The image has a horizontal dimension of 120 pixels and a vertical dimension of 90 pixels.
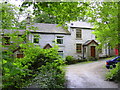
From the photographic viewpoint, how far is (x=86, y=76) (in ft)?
8.78

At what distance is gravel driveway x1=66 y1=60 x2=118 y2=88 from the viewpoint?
2489mm

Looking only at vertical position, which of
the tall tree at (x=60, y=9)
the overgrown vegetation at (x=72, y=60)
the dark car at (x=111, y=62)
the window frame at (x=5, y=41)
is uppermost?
the tall tree at (x=60, y=9)

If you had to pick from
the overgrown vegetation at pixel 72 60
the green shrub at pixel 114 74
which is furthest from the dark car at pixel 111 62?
the overgrown vegetation at pixel 72 60

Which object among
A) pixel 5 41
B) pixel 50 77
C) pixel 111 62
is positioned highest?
pixel 5 41

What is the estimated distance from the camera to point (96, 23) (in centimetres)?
271

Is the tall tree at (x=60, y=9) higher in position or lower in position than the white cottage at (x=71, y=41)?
higher

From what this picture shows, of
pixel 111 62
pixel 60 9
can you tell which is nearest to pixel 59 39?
pixel 60 9

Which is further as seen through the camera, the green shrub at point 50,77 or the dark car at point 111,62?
the dark car at point 111,62

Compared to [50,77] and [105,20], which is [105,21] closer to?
[105,20]

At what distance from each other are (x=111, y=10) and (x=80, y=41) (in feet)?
2.74

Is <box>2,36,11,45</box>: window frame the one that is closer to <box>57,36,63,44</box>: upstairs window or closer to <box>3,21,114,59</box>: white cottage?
<box>3,21,114,59</box>: white cottage

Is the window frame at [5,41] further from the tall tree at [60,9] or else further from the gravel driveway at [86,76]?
the gravel driveway at [86,76]

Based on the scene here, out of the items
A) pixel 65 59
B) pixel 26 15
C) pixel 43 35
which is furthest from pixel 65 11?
pixel 65 59

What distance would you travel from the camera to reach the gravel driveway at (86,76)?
2.49 m
